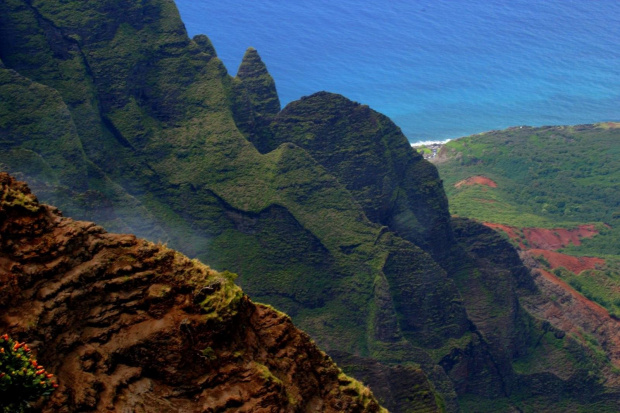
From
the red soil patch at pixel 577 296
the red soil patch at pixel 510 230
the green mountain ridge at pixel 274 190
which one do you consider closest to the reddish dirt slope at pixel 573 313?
the red soil patch at pixel 577 296

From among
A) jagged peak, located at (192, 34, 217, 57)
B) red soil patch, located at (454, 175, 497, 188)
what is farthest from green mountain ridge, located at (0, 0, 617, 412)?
red soil patch, located at (454, 175, 497, 188)

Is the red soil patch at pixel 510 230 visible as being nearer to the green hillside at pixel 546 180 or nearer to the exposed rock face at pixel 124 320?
the green hillside at pixel 546 180

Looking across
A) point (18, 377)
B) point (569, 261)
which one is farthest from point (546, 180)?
point (18, 377)

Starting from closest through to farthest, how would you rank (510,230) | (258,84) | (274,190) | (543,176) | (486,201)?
(274,190)
(258,84)
(510,230)
(486,201)
(543,176)

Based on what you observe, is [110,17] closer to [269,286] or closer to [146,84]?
[146,84]

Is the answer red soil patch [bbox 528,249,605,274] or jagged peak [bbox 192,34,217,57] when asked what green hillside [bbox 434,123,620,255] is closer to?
red soil patch [bbox 528,249,605,274]

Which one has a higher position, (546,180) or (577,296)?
(546,180)

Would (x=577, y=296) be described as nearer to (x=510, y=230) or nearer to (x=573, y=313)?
(x=573, y=313)
